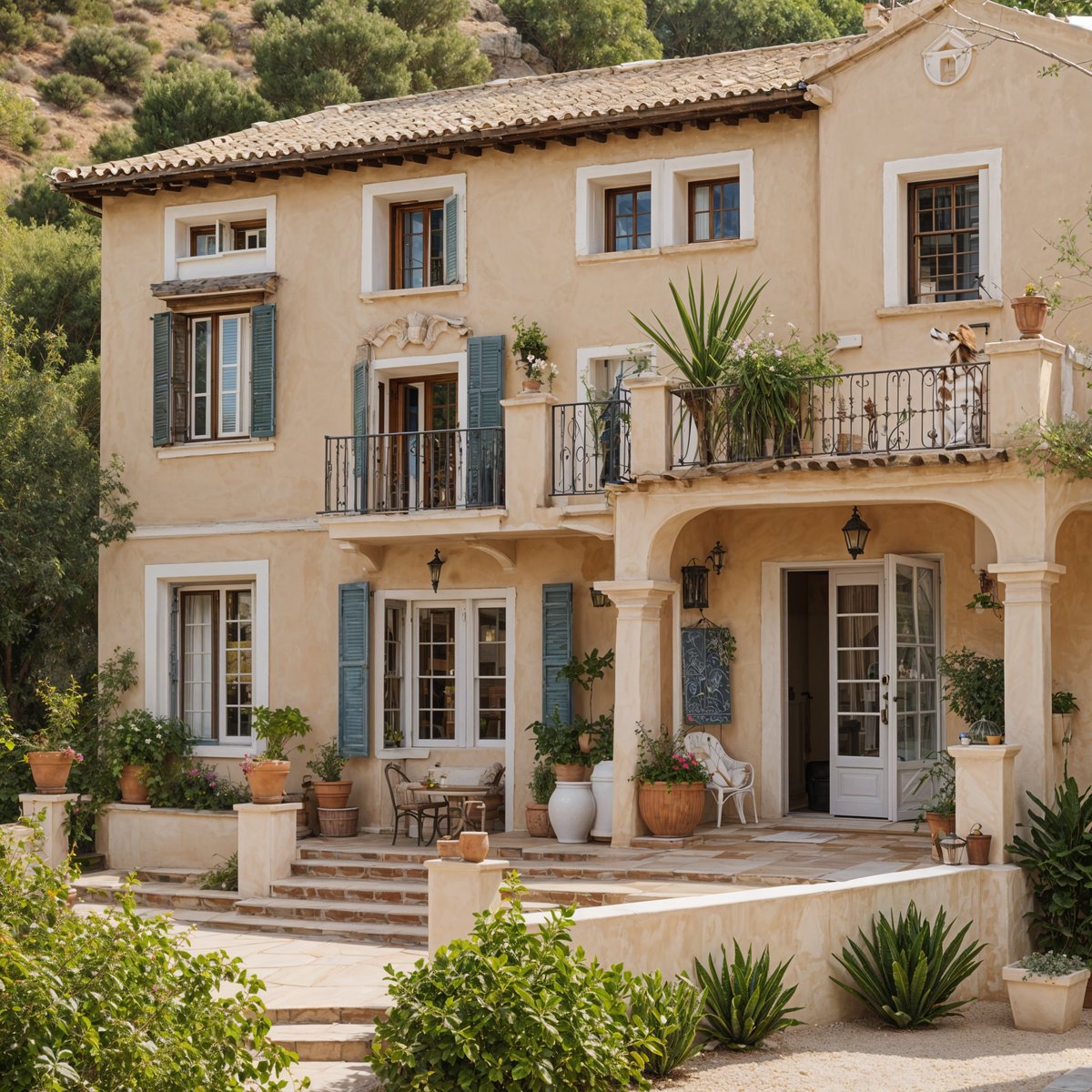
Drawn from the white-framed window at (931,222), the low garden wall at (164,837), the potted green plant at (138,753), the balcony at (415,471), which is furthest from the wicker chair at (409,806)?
the white-framed window at (931,222)

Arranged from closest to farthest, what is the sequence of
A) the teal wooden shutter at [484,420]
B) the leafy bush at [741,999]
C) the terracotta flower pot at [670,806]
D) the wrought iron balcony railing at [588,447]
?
1. the leafy bush at [741,999]
2. the terracotta flower pot at [670,806]
3. the wrought iron balcony railing at [588,447]
4. the teal wooden shutter at [484,420]

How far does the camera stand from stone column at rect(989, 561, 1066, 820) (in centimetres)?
1250

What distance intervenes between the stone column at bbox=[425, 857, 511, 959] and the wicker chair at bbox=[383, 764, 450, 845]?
5.46 m

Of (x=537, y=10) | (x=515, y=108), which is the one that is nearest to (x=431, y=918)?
(x=515, y=108)

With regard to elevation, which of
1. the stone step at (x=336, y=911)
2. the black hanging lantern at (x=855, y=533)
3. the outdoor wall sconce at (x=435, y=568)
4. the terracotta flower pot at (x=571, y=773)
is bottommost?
the stone step at (x=336, y=911)

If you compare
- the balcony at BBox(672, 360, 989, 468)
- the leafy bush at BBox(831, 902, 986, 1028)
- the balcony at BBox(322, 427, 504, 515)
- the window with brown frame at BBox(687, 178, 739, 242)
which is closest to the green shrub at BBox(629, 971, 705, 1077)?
the leafy bush at BBox(831, 902, 986, 1028)

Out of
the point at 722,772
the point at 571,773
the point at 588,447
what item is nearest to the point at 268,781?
the point at 571,773

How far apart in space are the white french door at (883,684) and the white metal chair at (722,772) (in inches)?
33.6

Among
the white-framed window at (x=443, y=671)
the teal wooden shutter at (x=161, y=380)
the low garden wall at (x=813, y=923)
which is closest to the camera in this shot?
the low garden wall at (x=813, y=923)

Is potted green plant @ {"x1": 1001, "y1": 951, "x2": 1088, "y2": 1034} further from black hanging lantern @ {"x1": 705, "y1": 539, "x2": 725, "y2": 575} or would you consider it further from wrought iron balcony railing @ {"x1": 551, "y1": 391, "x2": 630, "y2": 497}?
wrought iron balcony railing @ {"x1": 551, "y1": 391, "x2": 630, "y2": 497}

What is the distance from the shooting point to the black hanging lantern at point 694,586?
15734 mm

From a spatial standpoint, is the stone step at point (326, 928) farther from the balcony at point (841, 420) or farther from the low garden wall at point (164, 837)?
the balcony at point (841, 420)

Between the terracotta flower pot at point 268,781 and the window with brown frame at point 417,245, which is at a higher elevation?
the window with brown frame at point 417,245

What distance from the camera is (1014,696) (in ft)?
41.5
